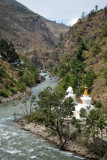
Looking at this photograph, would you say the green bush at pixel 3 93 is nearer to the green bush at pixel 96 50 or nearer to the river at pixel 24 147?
the river at pixel 24 147

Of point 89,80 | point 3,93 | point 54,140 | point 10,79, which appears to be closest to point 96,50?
point 89,80

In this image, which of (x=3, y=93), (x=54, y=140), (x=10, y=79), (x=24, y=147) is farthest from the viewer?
(x=10, y=79)

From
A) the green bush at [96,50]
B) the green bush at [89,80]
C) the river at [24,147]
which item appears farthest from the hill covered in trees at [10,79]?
the green bush at [96,50]

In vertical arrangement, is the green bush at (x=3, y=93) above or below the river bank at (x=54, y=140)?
above

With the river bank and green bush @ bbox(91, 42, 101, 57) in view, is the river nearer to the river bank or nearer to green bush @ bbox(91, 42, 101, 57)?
the river bank

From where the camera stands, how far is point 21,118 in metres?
37.6

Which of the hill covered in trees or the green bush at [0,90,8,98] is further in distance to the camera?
the hill covered in trees

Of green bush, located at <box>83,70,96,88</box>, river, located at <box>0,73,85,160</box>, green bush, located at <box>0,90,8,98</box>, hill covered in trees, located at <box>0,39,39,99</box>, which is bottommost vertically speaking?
river, located at <box>0,73,85,160</box>

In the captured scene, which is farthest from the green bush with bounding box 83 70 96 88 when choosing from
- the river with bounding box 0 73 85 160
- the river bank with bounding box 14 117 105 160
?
the river with bounding box 0 73 85 160

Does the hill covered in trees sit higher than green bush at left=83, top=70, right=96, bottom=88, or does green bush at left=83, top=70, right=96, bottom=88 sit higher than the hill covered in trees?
the hill covered in trees

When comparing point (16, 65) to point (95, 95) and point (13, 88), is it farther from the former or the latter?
point (95, 95)

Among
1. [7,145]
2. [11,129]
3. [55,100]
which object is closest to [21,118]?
[11,129]

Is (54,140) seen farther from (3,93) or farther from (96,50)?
(96,50)

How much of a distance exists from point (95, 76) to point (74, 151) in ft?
97.2
